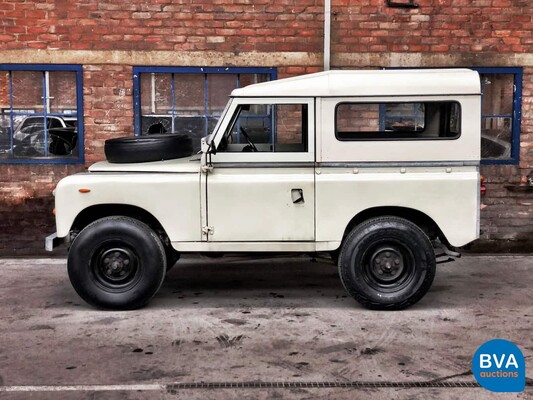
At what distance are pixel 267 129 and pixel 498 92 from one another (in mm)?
3308

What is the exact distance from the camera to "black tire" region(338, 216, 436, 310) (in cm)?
635

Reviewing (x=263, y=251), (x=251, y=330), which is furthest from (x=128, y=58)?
(x=251, y=330)

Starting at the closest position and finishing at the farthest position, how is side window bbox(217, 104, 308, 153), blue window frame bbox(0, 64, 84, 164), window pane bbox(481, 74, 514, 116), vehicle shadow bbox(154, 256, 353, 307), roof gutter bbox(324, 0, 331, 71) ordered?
1. side window bbox(217, 104, 308, 153)
2. vehicle shadow bbox(154, 256, 353, 307)
3. roof gutter bbox(324, 0, 331, 71)
4. blue window frame bbox(0, 64, 84, 164)
5. window pane bbox(481, 74, 514, 116)

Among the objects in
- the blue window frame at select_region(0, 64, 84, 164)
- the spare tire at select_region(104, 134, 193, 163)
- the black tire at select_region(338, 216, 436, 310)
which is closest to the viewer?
the black tire at select_region(338, 216, 436, 310)

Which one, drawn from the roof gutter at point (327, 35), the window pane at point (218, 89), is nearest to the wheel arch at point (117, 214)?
the window pane at point (218, 89)

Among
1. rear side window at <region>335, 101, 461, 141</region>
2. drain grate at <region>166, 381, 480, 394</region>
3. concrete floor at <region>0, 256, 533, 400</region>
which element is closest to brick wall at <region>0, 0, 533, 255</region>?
rear side window at <region>335, 101, 461, 141</region>

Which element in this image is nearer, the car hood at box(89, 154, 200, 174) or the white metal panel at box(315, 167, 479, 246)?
the white metal panel at box(315, 167, 479, 246)

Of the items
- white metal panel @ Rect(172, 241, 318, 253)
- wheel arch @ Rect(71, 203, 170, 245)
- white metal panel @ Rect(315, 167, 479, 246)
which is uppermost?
white metal panel @ Rect(315, 167, 479, 246)

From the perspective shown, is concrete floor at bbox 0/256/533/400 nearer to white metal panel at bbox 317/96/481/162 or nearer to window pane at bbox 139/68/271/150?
white metal panel at bbox 317/96/481/162

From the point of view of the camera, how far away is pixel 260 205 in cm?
644

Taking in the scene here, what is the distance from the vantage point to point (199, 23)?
29.3ft

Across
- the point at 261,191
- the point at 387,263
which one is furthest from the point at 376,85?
the point at 387,263

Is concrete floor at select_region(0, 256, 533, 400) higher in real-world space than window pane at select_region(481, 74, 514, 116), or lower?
lower

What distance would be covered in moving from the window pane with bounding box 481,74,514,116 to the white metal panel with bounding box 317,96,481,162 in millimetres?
3033
